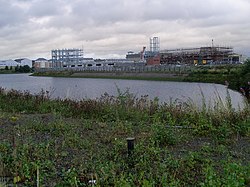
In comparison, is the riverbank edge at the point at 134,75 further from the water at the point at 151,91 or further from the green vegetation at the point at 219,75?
the water at the point at 151,91

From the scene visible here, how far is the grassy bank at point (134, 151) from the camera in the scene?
420 cm

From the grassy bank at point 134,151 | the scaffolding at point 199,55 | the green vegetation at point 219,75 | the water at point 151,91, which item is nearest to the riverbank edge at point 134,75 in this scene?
the green vegetation at point 219,75

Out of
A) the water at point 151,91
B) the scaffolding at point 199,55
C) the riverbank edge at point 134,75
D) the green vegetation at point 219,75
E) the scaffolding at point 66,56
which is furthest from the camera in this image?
the scaffolding at point 66,56

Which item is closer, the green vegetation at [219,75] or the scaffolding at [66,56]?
the green vegetation at [219,75]

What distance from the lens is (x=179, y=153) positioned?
5500mm

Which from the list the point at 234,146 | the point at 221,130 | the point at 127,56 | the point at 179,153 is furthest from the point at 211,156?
the point at 127,56

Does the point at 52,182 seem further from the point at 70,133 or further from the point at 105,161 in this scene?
the point at 70,133

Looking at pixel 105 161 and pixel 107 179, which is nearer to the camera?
pixel 107 179

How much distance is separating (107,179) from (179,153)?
1.77 m

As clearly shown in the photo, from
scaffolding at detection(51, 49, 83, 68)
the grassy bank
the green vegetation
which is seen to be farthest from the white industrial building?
the grassy bank

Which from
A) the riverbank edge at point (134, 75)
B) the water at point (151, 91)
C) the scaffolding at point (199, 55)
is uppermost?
the scaffolding at point (199, 55)

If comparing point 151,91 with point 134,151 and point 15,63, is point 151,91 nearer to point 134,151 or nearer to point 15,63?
point 134,151

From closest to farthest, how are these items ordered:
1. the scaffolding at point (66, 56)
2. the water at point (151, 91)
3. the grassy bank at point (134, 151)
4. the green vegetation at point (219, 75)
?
the grassy bank at point (134, 151), the water at point (151, 91), the green vegetation at point (219, 75), the scaffolding at point (66, 56)

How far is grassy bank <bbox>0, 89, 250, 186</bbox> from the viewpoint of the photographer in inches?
165
